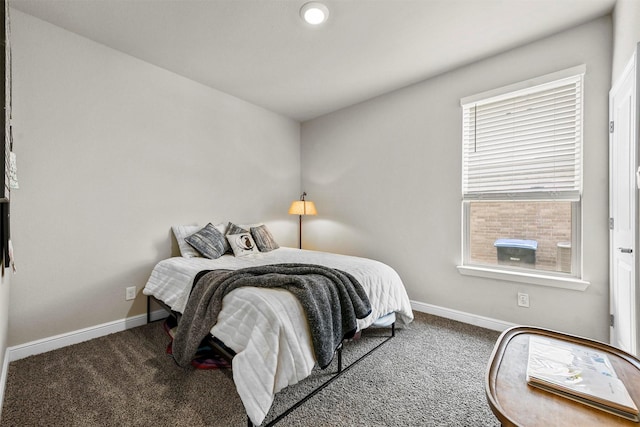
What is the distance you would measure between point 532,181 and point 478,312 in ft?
4.36

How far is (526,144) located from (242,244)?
2929 mm

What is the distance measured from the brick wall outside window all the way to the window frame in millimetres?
40

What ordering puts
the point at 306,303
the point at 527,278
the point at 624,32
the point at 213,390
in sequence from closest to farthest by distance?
the point at 306,303
the point at 213,390
the point at 624,32
the point at 527,278

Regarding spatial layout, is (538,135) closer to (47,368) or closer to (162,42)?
(162,42)

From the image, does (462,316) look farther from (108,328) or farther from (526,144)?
(108,328)

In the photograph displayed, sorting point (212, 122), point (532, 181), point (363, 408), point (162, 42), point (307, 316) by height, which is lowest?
point (363, 408)

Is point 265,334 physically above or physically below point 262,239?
below

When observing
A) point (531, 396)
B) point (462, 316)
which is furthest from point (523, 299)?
point (531, 396)

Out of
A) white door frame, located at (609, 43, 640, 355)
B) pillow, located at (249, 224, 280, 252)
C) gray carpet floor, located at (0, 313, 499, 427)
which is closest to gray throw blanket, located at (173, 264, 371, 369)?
gray carpet floor, located at (0, 313, 499, 427)

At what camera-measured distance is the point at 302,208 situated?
13.1ft

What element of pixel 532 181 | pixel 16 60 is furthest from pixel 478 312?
pixel 16 60

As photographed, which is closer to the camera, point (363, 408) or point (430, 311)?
point (363, 408)

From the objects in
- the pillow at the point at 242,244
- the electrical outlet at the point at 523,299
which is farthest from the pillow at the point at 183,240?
the electrical outlet at the point at 523,299

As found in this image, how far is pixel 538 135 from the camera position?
8.24ft
